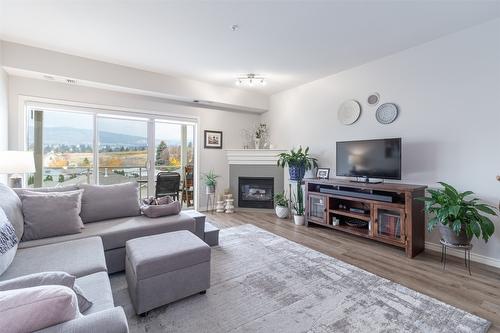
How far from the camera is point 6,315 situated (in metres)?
0.70

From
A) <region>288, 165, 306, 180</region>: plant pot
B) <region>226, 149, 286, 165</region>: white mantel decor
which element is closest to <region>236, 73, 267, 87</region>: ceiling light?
<region>226, 149, 286, 165</region>: white mantel decor

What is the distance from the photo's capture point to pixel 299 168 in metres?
4.24

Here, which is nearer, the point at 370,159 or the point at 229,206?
the point at 370,159

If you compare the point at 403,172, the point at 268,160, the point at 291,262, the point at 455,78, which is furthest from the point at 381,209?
the point at 268,160

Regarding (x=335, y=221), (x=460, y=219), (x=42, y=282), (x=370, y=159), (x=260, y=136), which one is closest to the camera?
(x=42, y=282)

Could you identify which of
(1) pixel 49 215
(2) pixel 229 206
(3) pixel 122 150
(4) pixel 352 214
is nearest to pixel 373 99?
(4) pixel 352 214

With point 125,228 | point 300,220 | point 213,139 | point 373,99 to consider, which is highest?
point 373,99

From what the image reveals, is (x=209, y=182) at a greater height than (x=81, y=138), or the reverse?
(x=81, y=138)

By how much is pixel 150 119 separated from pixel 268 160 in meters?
2.50

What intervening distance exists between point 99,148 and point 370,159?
4.40 metres

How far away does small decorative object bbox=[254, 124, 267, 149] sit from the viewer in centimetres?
530

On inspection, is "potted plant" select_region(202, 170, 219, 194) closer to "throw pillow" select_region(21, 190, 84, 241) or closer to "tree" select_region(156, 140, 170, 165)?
"tree" select_region(156, 140, 170, 165)

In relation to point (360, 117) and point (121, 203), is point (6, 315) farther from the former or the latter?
point (360, 117)

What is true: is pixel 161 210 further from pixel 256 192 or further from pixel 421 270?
pixel 421 270
